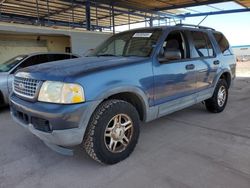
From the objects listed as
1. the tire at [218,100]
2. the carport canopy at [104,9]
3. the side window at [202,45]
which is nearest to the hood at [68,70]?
the side window at [202,45]

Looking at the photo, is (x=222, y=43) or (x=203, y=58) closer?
(x=203, y=58)

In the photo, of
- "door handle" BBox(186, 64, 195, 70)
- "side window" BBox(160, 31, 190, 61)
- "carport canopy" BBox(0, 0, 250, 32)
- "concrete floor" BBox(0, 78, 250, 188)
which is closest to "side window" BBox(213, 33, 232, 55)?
"side window" BBox(160, 31, 190, 61)

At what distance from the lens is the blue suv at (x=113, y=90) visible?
2541 mm

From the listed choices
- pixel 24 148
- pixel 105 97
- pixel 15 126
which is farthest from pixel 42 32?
pixel 105 97

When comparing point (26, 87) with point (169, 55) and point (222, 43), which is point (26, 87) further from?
point (222, 43)

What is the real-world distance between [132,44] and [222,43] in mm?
2447

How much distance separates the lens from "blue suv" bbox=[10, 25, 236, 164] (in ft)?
8.34

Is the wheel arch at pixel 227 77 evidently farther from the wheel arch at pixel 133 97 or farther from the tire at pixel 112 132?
the tire at pixel 112 132

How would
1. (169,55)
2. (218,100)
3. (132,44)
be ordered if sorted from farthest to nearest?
(218,100) < (132,44) < (169,55)

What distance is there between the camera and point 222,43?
5203mm

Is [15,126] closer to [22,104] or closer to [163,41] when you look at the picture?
[22,104]

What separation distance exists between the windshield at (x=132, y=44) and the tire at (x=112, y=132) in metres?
0.99

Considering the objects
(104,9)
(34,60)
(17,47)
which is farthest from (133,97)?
(104,9)

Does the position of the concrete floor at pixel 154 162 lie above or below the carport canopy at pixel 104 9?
below
